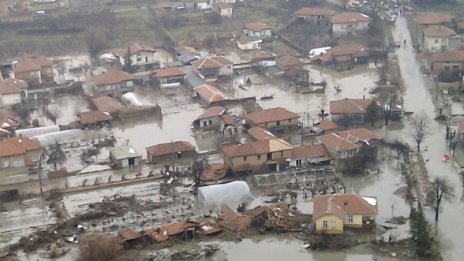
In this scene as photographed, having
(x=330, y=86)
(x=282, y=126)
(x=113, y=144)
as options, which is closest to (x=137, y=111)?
(x=113, y=144)

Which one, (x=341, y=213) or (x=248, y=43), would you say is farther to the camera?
(x=248, y=43)

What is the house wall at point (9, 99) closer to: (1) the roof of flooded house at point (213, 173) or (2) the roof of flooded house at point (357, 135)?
(1) the roof of flooded house at point (213, 173)

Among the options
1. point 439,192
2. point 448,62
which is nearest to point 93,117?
point 439,192

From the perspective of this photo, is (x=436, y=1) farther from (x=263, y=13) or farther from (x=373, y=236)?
(x=373, y=236)

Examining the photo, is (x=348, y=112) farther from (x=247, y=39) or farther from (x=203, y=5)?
(x=203, y=5)

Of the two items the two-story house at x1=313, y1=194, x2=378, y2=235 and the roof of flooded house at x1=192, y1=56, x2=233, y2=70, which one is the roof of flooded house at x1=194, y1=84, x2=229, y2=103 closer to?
the roof of flooded house at x1=192, y1=56, x2=233, y2=70

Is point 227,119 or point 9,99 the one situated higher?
point 9,99
